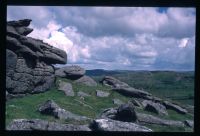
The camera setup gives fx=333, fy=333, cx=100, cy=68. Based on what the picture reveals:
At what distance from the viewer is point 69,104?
35.1 metres

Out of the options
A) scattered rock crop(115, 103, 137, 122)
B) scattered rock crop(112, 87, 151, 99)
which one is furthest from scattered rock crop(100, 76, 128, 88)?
scattered rock crop(115, 103, 137, 122)

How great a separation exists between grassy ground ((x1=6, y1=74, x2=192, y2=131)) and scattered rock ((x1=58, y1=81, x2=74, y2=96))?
55cm

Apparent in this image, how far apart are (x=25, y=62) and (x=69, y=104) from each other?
829cm

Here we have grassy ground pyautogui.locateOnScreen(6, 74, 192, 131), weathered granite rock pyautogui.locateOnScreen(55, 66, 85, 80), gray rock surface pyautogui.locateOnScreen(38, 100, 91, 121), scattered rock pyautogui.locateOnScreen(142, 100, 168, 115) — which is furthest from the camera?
weathered granite rock pyautogui.locateOnScreen(55, 66, 85, 80)

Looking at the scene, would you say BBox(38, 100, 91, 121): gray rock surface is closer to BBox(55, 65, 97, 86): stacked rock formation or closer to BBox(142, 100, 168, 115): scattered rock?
BBox(142, 100, 168, 115): scattered rock

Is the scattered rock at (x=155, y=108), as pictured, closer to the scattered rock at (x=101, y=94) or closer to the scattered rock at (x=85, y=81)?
the scattered rock at (x=101, y=94)

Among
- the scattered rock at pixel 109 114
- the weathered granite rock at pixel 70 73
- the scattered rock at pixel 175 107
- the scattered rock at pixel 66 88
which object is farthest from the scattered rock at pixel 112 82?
the scattered rock at pixel 109 114

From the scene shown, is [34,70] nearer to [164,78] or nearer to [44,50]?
[44,50]

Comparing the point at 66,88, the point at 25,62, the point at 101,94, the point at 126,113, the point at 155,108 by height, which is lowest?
the point at 155,108

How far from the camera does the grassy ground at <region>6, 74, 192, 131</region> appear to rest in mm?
30084

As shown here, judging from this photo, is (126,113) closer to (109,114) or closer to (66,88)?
(109,114)

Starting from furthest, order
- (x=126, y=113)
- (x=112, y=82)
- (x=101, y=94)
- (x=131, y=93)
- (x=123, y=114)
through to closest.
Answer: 1. (x=112, y=82)
2. (x=131, y=93)
3. (x=101, y=94)
4. (x=126, y=113)
5. (x=123, y=114)

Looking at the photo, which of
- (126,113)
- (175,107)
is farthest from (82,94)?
(175,107)

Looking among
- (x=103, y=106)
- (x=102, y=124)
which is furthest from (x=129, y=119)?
(x=102, y=124)
